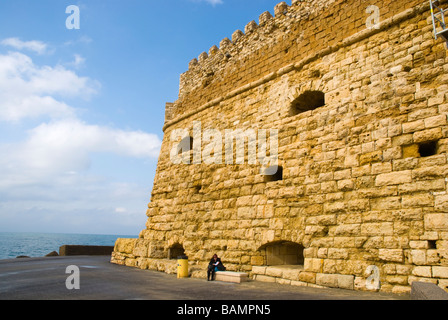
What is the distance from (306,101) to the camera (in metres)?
7.24

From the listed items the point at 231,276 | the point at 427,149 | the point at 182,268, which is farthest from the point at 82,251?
the point at 427,149

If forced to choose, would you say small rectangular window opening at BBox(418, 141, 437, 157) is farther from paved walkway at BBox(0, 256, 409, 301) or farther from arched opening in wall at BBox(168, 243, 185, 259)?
arched opening in wall at BBox(168, 243, 185, 259)

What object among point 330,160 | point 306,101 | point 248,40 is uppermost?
point 248,40

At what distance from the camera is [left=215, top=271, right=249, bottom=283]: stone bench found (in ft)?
20.6

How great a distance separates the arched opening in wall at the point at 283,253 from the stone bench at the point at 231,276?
0.62m

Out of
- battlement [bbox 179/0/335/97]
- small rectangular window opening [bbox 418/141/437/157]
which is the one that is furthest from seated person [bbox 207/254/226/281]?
battlement [bbox 179/0/335/97]

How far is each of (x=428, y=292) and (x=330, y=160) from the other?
298 cm

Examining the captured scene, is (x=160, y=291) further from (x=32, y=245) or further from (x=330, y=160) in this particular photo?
(x=32, y=245)

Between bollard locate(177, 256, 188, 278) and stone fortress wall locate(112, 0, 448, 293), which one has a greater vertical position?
stone fortress wall locate(112, 0, 448, 293)

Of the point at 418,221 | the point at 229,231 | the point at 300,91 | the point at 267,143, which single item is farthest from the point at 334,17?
the point at 229,231

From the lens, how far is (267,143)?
23.8 feet

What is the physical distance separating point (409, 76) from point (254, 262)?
4.48 meters

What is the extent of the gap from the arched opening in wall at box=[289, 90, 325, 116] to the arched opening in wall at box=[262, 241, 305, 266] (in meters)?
2.84

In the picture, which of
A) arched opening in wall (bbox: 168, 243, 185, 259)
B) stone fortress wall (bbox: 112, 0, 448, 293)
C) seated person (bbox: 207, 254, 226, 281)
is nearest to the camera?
stone fortress wall (bbox: 112, 0, 448, 293)
